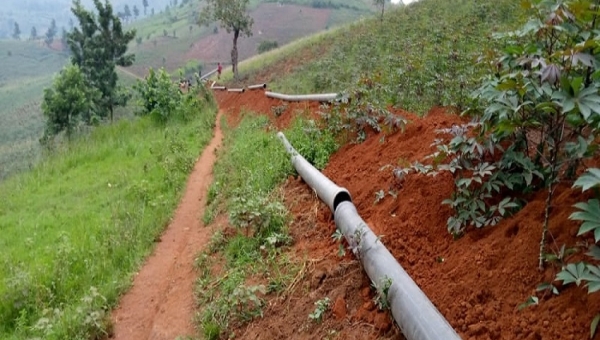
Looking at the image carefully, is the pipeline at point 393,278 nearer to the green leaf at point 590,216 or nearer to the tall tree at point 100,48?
the green leaf at point 590,216

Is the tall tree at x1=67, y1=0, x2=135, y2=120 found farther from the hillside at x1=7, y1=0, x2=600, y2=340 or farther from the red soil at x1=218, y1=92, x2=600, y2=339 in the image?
the red soil at x1=218, y1=92, x2=600, y2=339

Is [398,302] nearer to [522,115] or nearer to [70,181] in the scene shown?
[522,115]

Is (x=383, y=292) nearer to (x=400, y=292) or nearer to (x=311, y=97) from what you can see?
(x=400, y=292)

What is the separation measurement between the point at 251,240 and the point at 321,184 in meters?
1.03

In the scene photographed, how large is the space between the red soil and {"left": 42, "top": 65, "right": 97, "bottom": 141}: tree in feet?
64.3

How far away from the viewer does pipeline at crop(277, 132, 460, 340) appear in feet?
8.31

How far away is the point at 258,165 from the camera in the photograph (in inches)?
313

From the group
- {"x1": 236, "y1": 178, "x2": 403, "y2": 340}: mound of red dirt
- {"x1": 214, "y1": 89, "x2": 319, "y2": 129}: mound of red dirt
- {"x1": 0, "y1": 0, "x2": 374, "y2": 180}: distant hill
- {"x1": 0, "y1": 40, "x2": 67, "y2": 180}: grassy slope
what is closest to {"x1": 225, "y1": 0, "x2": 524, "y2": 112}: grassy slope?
{"x1": 214, "y1": 89, "x2": 319, "y2": 129}: mound of red dirt

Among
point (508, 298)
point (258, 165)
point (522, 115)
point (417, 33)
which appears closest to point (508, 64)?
point (522, 115)

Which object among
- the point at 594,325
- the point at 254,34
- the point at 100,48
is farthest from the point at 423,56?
the point at 254,34

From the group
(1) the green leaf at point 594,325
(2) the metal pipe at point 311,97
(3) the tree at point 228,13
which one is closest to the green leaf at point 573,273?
(1) the green leaf at point 594,325

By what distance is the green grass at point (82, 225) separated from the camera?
17.1ft

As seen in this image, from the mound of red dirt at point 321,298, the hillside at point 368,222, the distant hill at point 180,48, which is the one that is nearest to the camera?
the hillside at point 368,222

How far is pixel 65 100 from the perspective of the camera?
21.3 meters
